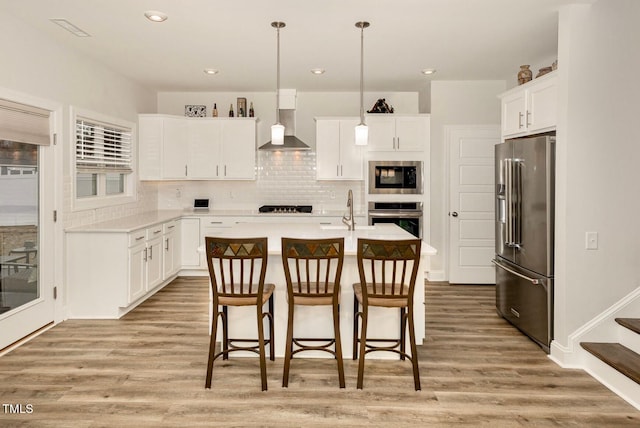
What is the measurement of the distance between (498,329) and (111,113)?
494 centimetres

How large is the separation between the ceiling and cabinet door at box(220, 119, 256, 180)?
68 cm

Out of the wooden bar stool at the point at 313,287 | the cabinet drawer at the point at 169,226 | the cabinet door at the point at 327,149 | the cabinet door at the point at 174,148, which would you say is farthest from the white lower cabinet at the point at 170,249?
the wooden bar stool at the point at 313,287

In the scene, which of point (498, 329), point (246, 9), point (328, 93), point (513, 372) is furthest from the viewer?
point (328, 93)

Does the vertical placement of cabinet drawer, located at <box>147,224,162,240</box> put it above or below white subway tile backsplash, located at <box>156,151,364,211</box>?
below

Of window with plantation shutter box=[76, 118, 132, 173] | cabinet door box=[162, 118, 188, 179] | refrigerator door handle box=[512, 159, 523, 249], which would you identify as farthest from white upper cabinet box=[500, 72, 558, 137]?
window with plantation shutter box=[76, 118, 132, 173]

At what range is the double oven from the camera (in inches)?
235

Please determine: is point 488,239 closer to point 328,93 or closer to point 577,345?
point 577,345

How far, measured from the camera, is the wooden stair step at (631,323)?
294cm

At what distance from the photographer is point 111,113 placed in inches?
208

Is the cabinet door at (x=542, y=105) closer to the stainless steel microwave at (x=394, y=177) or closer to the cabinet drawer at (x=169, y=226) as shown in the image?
the stainless steel microwave at (x=394, y=177)

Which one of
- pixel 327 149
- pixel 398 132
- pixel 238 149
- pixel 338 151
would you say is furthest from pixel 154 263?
pixel 398 132

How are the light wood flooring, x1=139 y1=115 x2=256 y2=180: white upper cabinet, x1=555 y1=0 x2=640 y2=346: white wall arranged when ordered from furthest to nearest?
x1=139 y1=115 x2=256 y2=180: white upper cabinet < x1=555 y1=0 x2=640 y2=346: white wall < the light wood flooring

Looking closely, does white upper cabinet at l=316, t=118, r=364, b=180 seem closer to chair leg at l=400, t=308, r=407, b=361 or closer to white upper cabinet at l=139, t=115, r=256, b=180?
white upper cabinet at l=139, t=115, r=256, b=180

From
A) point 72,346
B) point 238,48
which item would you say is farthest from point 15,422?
point 238,48
